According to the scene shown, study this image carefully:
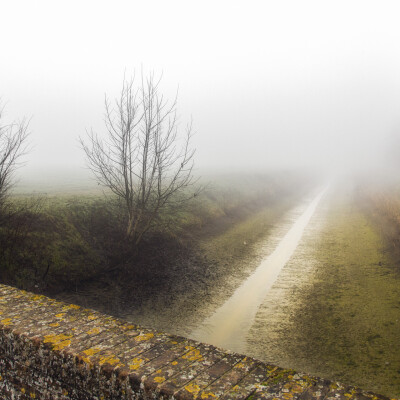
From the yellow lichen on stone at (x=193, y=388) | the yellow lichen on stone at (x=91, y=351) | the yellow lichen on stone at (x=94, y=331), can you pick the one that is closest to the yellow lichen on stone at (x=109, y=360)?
the yellow lichen on stone at (x=91, y=351)

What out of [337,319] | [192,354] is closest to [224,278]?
[337,319]

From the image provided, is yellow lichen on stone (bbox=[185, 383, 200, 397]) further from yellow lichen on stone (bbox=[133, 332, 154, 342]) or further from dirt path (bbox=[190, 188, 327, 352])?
dirt path (bbox=[190, 188, 327, 352])

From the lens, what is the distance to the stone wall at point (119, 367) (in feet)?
7.75

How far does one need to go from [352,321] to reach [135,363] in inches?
293

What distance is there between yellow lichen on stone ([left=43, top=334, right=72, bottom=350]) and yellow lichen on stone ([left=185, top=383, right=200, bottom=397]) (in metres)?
1.19

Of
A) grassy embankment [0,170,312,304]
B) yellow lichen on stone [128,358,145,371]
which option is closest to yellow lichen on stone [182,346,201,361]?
yellow lichen on stone [128,358,145,371]

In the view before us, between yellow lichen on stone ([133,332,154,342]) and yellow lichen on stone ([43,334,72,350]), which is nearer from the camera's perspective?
yellow lichen on stone ([43,334,72,350])

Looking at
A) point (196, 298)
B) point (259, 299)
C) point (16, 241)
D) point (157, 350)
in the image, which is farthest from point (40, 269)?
point (157, 350)

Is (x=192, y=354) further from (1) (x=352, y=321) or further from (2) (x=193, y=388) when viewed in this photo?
(1) (x=352, y=321)

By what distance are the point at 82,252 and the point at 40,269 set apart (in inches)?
77.7

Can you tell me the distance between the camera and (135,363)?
8.73ft

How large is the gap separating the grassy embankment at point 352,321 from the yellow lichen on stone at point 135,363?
4.98m

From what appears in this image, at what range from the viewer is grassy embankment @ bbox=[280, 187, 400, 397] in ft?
21.2

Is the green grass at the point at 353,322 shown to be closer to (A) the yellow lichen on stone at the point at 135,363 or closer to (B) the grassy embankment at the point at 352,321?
(B) the grassy embankment at the point at 352,321
